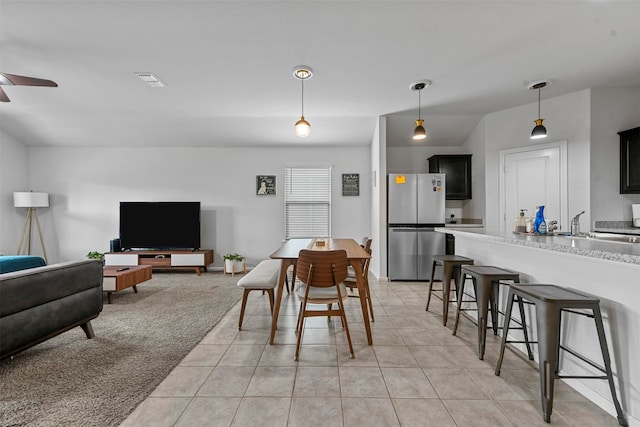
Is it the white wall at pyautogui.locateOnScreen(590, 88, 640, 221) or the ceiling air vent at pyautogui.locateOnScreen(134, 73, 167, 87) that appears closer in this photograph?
the ceiling air vent at pyautogui.locateOnScreen(134, 73, 167, 87)

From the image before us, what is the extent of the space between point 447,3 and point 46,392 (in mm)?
3930

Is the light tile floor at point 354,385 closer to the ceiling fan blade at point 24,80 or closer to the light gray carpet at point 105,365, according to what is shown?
the light gray carpet at point 105,365

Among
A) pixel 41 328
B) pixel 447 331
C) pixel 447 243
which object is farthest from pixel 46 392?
pixel 447 243

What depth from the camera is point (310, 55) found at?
2695 millimetres

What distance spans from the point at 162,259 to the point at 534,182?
21.4ft

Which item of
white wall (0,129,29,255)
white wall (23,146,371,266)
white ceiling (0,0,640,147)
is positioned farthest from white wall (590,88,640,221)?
white wall (0,129,29,255)

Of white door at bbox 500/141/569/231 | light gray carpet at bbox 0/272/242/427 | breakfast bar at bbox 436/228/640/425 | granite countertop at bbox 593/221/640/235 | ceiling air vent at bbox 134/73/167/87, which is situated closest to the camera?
breakfast bar at bbox 436/228/640/425

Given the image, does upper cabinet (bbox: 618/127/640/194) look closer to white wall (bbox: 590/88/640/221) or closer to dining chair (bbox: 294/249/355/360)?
white wall (bbox: 590/88/640/221)

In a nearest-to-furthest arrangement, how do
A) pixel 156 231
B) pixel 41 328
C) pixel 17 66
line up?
pixel 41 328 < pixel 17 66 < pixel 156 231

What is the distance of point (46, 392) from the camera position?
5.58 ft

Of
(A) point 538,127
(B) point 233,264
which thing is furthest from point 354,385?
(B) point 233,264

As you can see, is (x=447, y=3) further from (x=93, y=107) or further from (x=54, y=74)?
(x=93, y=107)

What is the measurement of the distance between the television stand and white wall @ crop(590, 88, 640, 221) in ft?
20.5

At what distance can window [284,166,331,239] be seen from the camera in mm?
5496
